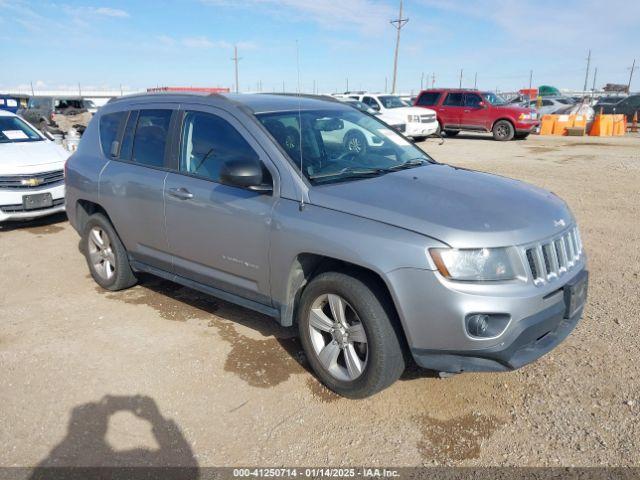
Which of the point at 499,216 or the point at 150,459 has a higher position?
the point at 499,216

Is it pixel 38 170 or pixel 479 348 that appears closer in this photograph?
pixel 479 348

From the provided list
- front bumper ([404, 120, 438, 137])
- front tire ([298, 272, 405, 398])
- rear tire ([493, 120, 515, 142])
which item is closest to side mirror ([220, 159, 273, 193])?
front tire ([298, 272, 405, 398])

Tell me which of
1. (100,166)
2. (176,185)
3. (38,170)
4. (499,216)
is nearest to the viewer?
(499,216)

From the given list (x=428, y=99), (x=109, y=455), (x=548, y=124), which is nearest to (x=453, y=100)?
Answer: (x=428, y=99)

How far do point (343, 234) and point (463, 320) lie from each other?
0.83 meters

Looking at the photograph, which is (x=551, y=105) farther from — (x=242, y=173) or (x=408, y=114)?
(x=242, y=173)

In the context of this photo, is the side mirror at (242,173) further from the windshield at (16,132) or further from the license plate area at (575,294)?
the windshield at (16,132)

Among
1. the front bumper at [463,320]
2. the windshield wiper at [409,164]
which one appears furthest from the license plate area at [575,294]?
the windshield wiper at [409,164]

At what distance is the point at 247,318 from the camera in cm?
452

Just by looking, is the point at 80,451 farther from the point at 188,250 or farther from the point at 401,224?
the point at 401,224

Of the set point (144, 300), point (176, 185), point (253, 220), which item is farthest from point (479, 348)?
point (144, 300)

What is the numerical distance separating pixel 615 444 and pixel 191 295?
3673mm

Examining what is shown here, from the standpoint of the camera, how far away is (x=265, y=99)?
4.21m

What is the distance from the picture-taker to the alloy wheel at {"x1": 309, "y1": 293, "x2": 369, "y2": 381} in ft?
10.5
